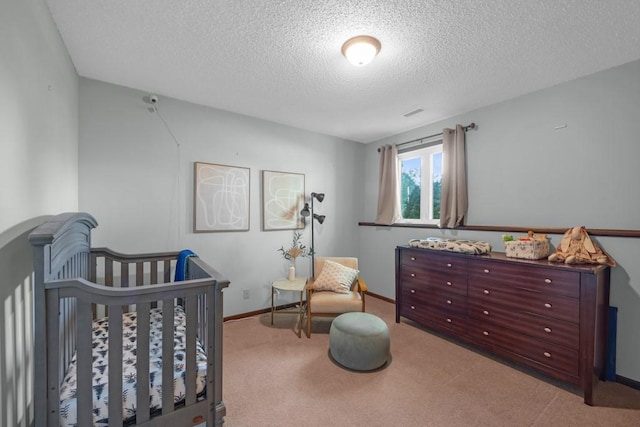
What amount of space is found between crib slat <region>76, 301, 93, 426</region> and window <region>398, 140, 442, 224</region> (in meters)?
3.56

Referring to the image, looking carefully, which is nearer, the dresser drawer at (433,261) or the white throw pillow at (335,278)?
the dresser drawer at (433,261)

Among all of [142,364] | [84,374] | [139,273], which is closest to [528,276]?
[142,364]

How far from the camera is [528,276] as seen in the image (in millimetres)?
2205

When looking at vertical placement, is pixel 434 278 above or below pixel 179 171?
below

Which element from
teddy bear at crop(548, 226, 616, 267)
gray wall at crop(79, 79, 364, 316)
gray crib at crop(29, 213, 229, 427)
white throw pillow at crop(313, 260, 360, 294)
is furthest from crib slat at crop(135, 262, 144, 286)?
teddy bear at crop(548, 226, 616, 267)

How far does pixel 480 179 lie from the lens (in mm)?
3076

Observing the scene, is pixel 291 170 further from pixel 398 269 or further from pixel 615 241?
pixel 615 241

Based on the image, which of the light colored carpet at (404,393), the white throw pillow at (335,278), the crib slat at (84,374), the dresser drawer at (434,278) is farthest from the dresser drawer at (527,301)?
the crib slat at (84,374)

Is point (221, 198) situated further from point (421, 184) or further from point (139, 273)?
point (421, 184)

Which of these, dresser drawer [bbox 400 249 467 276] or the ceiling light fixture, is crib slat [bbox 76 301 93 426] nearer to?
the ceiling light fixture

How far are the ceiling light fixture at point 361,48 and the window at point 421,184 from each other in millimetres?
1984

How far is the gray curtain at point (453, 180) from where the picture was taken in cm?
315

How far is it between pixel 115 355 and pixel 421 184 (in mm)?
3639

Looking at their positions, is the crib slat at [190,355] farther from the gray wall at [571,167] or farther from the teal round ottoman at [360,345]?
the gray wall at [571,167]
